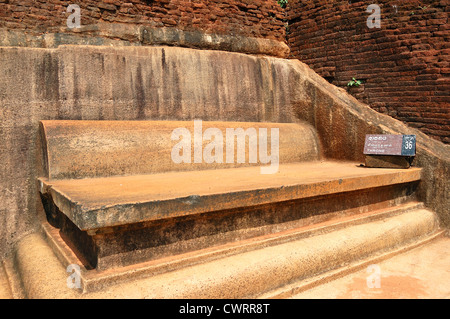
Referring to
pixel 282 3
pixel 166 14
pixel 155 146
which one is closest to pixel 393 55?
pixel 282 3

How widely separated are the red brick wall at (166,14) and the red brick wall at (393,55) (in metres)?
0.88

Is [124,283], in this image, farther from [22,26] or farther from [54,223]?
[22,26]

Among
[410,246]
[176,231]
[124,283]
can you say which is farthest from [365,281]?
[124,283]

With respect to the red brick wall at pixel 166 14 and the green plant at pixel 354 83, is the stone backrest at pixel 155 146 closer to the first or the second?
the green plant at pixel 354 83

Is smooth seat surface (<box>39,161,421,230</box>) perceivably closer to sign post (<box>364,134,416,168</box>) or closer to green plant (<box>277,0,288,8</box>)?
sign post (<box>364,134,416,168</box>)

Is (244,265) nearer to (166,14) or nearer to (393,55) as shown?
(393,55)

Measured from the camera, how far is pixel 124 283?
1.96 metres


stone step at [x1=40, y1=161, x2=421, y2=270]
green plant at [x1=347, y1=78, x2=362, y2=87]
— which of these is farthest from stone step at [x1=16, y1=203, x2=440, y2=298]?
green plant at [x1=347, y1=78, x2=362, y2=87]

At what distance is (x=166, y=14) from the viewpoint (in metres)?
5.20

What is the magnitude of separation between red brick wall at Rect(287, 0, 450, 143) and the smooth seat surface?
5.51ft

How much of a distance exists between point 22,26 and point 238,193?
11.8 feet

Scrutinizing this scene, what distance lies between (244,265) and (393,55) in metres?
3.98

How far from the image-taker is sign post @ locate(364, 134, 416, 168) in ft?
12.6

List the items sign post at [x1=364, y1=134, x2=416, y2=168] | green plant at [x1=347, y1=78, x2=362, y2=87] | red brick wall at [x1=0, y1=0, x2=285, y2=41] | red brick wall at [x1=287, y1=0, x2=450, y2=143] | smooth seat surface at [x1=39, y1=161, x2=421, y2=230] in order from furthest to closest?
green plant at [x1=347, y1=78, x2=362, y2=87], red brick wall at [x1=287, y1=0, x2=450, y2=143], red brick wall at [x1=0, y1=0, x2=285, y2=41], sign post at [x1=364, y1=134, x2=416, y2=168], smooth seat surface at [x1=39, y1=161, x2=421, y2=230]
